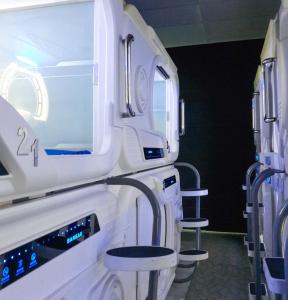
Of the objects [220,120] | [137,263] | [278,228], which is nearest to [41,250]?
[137,263]

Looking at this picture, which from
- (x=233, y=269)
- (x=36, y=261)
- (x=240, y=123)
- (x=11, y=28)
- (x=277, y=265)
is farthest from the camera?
(x=240, y=123)

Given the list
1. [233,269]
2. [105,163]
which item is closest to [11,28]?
[105,163]

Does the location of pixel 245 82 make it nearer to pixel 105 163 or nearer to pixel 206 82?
pixel 206 82

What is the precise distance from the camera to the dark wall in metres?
4.59

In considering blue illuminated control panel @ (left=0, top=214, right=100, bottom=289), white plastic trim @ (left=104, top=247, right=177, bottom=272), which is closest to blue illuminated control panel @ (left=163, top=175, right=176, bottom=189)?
white plastic trim @ (left=104, top=247, right=177, bottom=272)

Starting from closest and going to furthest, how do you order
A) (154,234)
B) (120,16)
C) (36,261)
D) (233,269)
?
(36,261), (154,234), (120,16), (233,269)

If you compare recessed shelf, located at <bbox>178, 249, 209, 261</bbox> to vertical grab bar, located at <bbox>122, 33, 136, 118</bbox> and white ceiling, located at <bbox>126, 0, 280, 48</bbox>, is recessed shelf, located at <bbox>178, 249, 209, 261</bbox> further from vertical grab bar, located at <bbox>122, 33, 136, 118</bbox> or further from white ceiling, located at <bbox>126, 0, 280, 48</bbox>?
white ceiling, located at <bbox>126, 0, 280, 48</bbox>

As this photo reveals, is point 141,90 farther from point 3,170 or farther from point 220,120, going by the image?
point 220,120

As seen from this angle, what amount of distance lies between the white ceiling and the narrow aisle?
106 inches

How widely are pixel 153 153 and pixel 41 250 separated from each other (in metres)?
1.57

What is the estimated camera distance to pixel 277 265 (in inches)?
57.3

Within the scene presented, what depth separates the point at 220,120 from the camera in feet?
15.3

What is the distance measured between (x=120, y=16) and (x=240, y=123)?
10.7ft

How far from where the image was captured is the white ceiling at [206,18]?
345 centimetres
